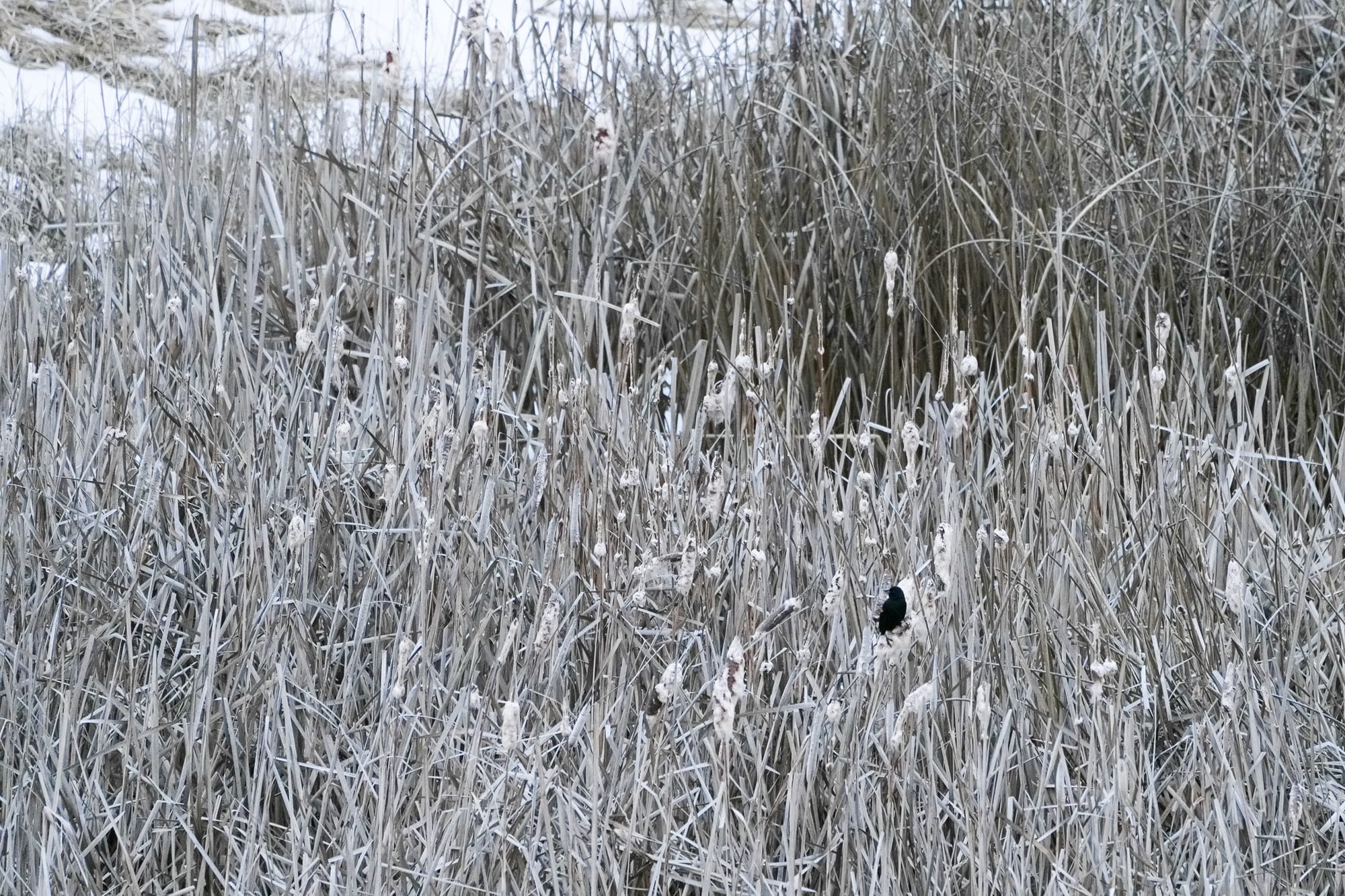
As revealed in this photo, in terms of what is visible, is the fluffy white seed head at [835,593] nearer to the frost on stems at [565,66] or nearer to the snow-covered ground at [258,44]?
the frost on stems at [565,66]

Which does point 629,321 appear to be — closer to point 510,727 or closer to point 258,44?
point 510,727

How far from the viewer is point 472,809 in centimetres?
119

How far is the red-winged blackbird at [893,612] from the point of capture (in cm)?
111

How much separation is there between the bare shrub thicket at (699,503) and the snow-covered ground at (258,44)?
3.34 ft

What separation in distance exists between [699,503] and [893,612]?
0.59 meters

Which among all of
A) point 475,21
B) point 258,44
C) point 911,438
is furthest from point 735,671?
point 258,44

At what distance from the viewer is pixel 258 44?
142 inches

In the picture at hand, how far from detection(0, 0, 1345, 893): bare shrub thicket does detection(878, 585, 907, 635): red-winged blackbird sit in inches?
1.9

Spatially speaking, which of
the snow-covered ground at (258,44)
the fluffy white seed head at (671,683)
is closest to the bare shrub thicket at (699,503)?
the fluffy white seed head at (671,683)

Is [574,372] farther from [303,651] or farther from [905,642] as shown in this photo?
[905,642]

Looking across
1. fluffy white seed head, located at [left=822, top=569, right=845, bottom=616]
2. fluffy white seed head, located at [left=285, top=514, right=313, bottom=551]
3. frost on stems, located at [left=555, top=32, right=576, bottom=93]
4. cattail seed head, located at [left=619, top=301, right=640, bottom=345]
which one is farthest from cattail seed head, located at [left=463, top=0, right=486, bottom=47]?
fluffy white seed head, located at [left=822, top=569, right=845, bottom=616]

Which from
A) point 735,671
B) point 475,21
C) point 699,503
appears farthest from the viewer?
point 475,21

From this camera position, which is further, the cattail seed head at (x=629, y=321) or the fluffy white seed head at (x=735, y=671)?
the cattail seed head at (x=629, y=321)

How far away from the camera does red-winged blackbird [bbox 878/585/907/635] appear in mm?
1114
